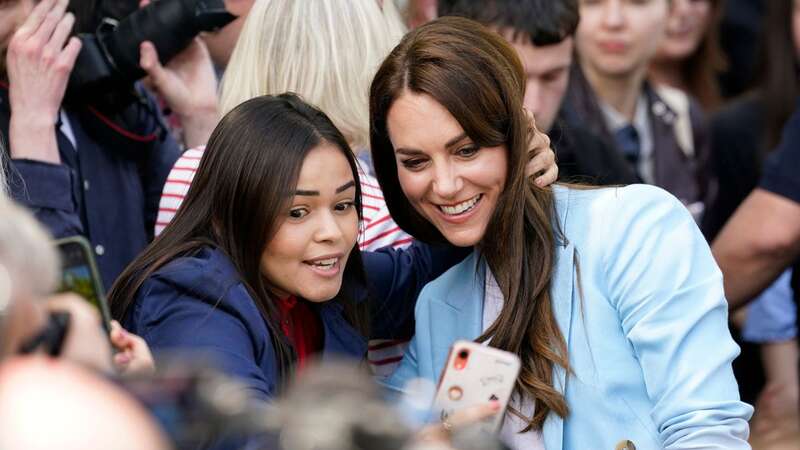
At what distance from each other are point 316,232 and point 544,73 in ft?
4.54

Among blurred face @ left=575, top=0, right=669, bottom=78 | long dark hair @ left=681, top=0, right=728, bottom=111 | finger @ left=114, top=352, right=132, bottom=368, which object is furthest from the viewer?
long dark hair @ left=681, top=0, right=728, bottom=111

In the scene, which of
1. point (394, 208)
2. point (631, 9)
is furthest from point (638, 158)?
point (394, 208)

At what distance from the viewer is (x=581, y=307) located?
8.17 feet

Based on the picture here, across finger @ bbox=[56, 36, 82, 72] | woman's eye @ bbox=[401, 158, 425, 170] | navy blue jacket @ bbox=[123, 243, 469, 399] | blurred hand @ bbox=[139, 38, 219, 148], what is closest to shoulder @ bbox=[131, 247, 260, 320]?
navy blue jacket @ bbox=[123, 243, 469, 399]

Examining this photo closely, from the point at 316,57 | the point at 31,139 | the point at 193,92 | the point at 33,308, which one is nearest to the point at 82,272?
the point at 33,308

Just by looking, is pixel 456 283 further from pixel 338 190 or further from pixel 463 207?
pixel 338 190

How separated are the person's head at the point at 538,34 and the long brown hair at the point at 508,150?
1.05m

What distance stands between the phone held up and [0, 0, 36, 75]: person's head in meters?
1.46

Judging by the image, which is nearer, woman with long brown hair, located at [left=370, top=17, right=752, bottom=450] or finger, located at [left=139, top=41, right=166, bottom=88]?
woman with long brown hair, located at [left=370, top=17, right=752, bottom=450]

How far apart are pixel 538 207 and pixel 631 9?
216 centimetres

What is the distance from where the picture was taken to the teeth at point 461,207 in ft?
8.45

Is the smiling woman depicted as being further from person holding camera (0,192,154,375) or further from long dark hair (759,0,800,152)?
long dark hair (759,0,800,152)

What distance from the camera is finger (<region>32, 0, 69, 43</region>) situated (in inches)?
119

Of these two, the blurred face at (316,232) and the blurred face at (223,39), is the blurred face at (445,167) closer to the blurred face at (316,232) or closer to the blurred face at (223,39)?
the blurred face at (316,232)
